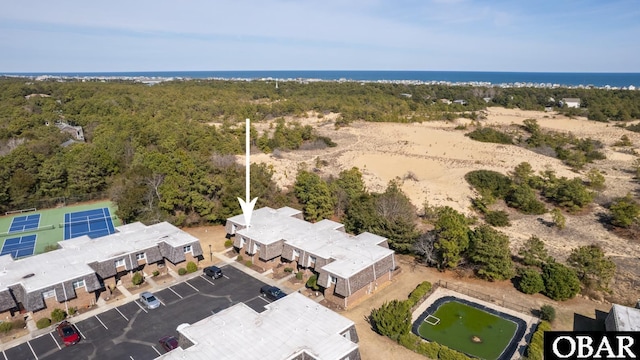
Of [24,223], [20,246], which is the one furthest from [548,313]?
[24,223]

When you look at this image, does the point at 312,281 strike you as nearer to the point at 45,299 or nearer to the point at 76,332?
the point at 76,332

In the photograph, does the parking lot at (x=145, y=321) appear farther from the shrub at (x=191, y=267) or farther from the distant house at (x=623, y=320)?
the distant house at (x=623, y=320)

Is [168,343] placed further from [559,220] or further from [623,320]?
[559,220]

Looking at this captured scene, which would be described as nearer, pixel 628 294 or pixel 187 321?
pixel 187 321

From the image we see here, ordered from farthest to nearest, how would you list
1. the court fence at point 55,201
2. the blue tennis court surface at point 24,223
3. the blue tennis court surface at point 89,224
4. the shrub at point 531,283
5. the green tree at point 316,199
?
the court fence at point 55,201 → the green tree at point 316,199 → the blue tennis court surface at point 24,223 → the blue tennis court surface at point 89,224 → the shrub at point 531,283

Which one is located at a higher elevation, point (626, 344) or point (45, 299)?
point (626, 344)

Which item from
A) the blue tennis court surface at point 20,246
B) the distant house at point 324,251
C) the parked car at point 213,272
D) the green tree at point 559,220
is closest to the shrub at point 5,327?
the blue tennis court surface at point 20,246

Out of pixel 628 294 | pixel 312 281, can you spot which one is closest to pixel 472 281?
pixel 628 294
